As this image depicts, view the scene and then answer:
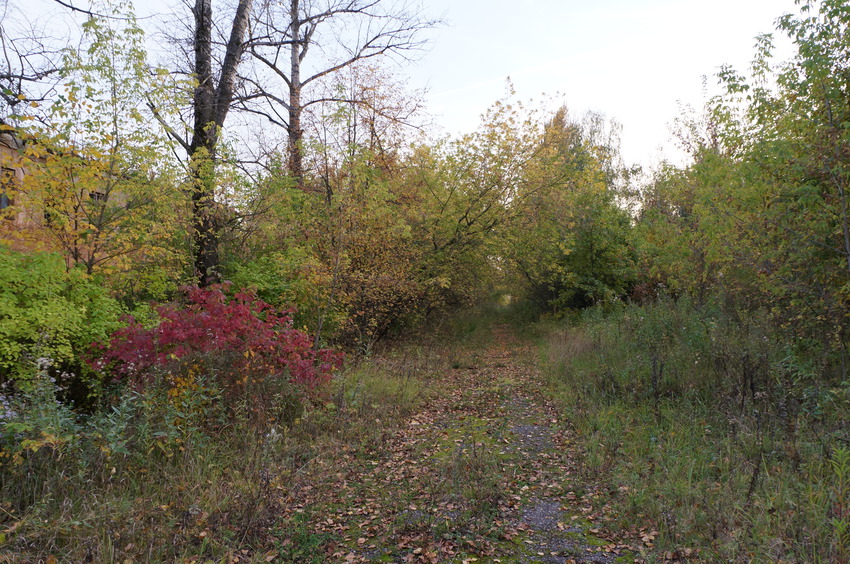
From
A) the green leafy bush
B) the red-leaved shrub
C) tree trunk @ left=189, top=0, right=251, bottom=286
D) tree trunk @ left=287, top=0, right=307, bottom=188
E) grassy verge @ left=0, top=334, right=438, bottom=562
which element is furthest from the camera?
tree trunk @ left=287, top=0, right=307, bottom=188

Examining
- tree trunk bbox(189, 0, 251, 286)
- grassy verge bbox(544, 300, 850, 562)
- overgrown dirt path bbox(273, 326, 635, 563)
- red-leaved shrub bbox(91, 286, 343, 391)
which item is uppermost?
tree trunk bbox(189, 0, 251, 286)

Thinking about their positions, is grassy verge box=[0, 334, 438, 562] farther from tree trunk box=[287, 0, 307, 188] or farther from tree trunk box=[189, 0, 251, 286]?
tree trunk box=[287, 0, 307, 188]

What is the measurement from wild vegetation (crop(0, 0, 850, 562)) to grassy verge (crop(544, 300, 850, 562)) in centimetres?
4

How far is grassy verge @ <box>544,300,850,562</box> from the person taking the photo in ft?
12.7

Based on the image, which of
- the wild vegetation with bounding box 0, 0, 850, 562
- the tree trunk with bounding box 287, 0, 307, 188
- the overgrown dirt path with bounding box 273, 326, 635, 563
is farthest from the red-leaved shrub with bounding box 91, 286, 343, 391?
the tree trunk with bounding box 287, 0, 307, 188

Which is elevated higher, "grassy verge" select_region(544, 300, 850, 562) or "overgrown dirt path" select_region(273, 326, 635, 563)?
"grassy verge" select_region(544, 300, 850, 562)

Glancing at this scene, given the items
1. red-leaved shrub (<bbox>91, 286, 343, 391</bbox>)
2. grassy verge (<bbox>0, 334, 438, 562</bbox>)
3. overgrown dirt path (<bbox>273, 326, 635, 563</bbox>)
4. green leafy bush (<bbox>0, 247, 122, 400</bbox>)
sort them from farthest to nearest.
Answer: red-leaved shrub (<bbox>91, 286, 343, 391</bbox>)
green leafy bush (<bbox>0, 247, 122, 400</bbox>)
overgrown dirt path (<bbox>273, 326, 635, 563</bbox>)
grassy verge (<bbox>0, 334, 438, 562</bbox>)

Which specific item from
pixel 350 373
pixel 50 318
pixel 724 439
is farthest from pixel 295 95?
pixel 724 439

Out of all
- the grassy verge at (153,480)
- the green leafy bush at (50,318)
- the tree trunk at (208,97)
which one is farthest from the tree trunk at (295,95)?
the grassy verge at (153,480)

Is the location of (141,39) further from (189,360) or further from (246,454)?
(246,454)

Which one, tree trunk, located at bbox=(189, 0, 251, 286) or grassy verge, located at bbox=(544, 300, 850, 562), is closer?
grassy verge, located at bbox=(544, 300, 850, 562)

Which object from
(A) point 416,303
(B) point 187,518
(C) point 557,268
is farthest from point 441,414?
(C) point 557,268

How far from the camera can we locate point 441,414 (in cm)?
835

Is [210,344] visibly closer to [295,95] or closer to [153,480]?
[153,480]
